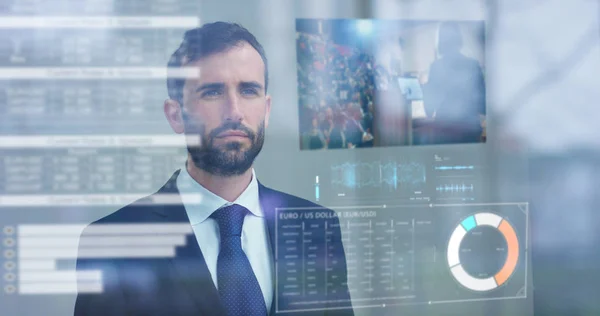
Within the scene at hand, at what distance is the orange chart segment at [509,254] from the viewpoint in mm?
1308

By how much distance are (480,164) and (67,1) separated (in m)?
0.96

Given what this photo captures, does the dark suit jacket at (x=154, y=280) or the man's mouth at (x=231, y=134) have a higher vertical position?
the man's mouth at (x=231, y=134)

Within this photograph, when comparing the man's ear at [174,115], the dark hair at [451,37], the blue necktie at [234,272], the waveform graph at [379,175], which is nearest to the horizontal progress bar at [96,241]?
the blue necktie at [234,272]

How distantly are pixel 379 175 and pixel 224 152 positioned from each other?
342 millimetres

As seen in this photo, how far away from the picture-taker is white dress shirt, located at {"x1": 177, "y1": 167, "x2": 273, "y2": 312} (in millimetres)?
1195

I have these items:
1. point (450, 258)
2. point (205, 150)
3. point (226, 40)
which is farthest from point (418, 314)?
point (226, 40)

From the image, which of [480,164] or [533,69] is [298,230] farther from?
[533,69]

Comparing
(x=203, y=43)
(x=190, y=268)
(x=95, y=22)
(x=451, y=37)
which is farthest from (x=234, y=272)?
(x=451, y=37)

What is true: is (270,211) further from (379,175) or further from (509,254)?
(509,254)

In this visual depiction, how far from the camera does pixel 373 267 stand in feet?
4.10

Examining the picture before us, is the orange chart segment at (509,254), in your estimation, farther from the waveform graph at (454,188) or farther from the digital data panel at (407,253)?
the waveform graph at (454,188)

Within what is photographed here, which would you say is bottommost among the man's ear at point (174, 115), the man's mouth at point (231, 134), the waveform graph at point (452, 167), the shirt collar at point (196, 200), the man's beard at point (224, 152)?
the shirt collar at point (196, 200)

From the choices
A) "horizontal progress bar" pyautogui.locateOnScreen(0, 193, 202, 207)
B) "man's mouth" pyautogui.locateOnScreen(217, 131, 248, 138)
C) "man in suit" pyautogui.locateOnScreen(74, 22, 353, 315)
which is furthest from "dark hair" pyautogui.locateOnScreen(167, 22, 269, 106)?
"horizontal progress bar" pyautogui.locateOnScreen(0, 193, 202, 207)

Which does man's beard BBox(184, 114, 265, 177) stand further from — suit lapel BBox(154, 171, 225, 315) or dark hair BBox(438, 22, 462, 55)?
dark hair BBox(438, 22, 462, 55)
